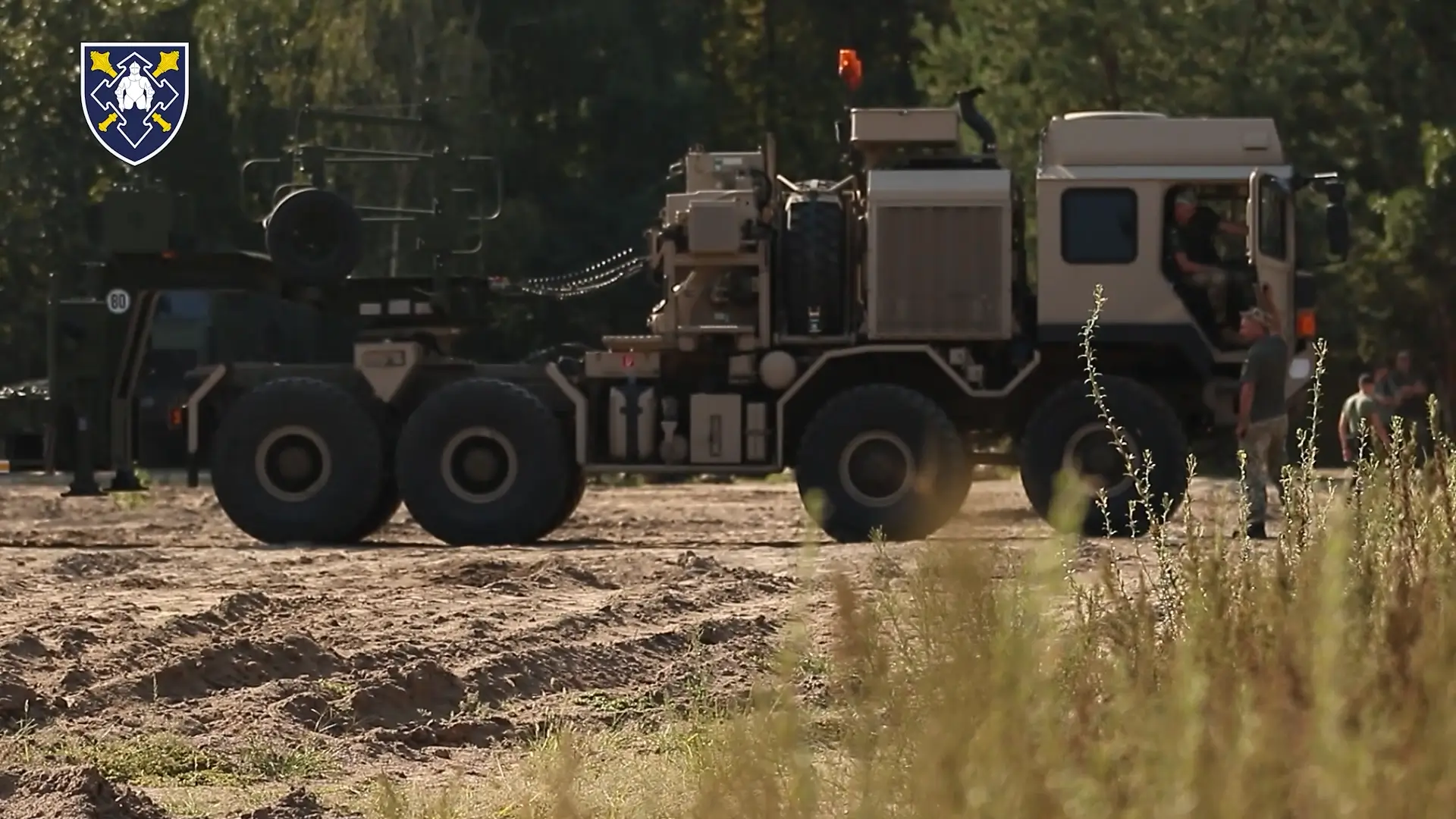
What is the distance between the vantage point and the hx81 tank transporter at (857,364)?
59.2 feet

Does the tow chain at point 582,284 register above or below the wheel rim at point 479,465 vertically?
above

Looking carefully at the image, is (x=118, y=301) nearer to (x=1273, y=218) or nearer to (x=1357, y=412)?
(x=1273, y=218)

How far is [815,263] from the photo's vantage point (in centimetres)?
1842

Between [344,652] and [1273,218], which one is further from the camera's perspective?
[1273,218]

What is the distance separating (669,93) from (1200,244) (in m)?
26.8

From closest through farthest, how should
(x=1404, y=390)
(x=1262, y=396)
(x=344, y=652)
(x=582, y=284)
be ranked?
(x=344, y=652), (x=1262, y=396), (x=582, y=284), (x=1404, y=390)

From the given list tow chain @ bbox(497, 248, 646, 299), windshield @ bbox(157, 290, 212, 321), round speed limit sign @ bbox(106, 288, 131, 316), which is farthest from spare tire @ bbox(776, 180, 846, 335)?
round speed limit sign @ bbox(106, 288, 131, 316)

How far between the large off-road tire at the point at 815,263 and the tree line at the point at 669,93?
296 inches

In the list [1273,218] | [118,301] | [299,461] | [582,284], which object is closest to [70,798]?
[299,461]

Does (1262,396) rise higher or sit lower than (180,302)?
lower

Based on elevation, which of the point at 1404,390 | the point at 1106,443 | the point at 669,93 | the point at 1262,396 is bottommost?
the point at 1106,443

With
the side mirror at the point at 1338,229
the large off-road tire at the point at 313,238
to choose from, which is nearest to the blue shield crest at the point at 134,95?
the large off-road tire at the point at 313,238

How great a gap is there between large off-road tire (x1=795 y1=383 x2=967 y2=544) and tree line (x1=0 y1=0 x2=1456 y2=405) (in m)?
8.09

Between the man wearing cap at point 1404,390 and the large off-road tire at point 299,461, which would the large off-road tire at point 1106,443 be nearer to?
the large off-road tire at point 299,461
